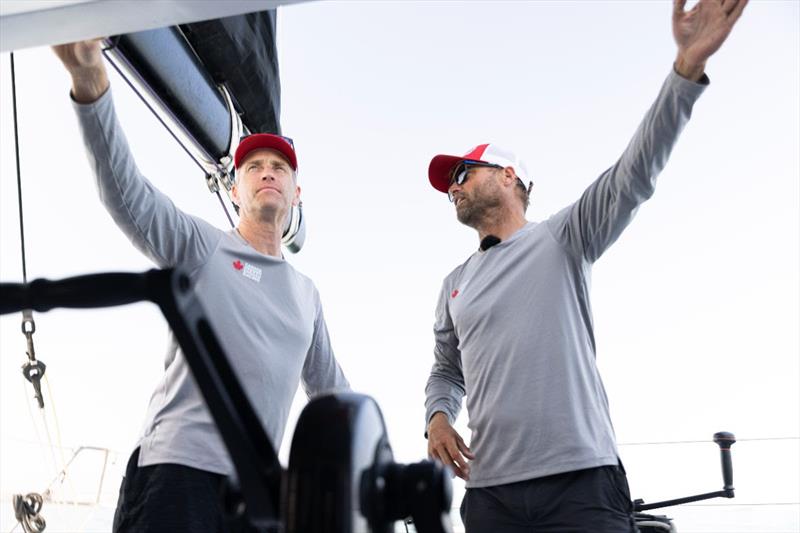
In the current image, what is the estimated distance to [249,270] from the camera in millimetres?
1668

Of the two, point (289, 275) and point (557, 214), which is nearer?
point (289, 275)

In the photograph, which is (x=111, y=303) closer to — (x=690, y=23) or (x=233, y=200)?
(x=690, y=23)

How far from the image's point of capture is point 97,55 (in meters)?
1.16

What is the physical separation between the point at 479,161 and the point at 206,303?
1.02m

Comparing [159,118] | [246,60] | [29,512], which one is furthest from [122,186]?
[29,512]

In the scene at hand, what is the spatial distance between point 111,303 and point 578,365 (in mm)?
1305

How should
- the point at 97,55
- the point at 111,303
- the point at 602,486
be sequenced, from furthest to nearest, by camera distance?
the point at 602,486
the point at 97,55
the point at 111,303

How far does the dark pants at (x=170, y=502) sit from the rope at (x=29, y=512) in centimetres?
311

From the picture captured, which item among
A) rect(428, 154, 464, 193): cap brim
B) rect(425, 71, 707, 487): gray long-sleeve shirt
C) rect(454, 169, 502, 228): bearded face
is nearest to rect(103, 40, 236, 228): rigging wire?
rect(428, 154, 464, 193): cap brim

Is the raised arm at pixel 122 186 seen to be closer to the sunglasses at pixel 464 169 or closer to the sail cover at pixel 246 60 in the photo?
the sail cover at pixel 246 60

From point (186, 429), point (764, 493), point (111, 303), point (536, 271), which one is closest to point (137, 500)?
point (186, 429)

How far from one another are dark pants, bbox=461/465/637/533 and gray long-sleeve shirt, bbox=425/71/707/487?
27mm

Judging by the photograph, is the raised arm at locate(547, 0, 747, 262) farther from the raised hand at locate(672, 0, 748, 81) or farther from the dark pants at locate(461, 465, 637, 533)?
the dark pants at locate(461, 465, 637, 533)

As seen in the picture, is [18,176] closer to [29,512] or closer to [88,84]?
[88,84]
